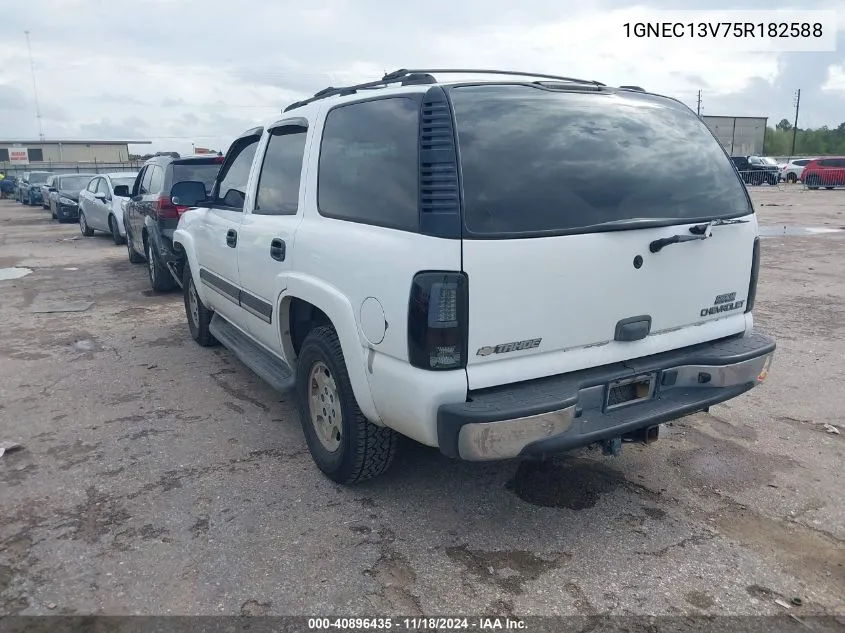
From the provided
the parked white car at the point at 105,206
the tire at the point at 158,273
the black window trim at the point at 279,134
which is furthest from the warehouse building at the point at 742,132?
the black window trim at the point at 279,134

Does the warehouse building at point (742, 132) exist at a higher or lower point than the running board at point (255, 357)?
higher

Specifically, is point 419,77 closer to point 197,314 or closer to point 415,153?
point 415,153

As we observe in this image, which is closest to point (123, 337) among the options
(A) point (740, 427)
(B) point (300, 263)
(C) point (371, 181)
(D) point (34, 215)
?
(B) point (300, 263)

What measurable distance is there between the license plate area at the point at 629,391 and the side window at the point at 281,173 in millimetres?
2008

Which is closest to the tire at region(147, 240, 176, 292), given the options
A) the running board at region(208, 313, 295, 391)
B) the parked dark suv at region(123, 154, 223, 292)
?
the parked dark suv at region(123, 154, 223, 292)

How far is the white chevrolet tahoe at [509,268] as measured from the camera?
284cm

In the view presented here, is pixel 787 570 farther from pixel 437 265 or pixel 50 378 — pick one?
pixel 50 378

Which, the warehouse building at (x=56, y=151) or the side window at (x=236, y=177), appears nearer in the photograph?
the side window at (x=236, y=177)

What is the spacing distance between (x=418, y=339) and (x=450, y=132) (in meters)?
0.89

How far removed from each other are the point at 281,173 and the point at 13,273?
9.49 metres

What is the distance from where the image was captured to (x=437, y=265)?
2791 millimetres

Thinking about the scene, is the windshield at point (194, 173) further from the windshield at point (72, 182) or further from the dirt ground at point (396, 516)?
the windshield at point (72, 182)

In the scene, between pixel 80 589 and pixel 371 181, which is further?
A: pixel 371 181

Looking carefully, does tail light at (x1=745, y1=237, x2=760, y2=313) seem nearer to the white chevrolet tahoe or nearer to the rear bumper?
the white chevrolet tahoe
